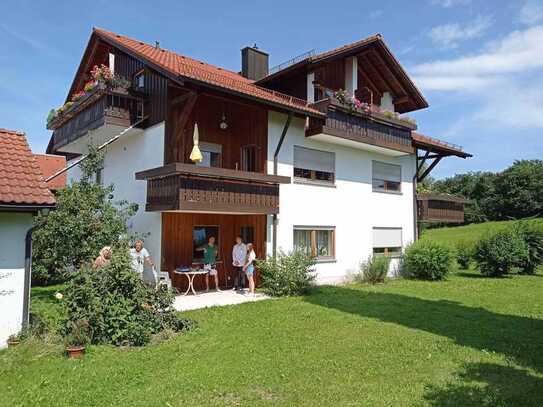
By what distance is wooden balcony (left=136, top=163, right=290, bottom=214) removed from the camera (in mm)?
11055

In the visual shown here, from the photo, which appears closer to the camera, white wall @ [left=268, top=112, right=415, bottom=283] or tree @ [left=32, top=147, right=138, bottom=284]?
tree @ [left=32, top=147, right=138, bottom=284]

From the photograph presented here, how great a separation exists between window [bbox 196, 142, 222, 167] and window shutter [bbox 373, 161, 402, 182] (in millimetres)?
6907

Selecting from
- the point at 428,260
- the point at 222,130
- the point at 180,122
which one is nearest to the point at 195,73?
the point at 180,122

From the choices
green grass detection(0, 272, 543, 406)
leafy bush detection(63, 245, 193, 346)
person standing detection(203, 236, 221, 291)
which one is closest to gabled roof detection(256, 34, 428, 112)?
person standing detection(203, 236, 221, 291)

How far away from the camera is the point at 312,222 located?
15.2 meters

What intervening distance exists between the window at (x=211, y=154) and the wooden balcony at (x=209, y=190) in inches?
94.1

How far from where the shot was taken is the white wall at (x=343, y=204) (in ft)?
47.2

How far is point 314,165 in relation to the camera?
15531 millimetres

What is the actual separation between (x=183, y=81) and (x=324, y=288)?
7645mm

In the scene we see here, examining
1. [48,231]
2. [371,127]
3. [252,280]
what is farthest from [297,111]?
[48,231]

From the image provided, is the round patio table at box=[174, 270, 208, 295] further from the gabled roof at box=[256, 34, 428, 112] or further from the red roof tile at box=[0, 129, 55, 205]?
the gabled roof at box=[256, 34, 428, 112]

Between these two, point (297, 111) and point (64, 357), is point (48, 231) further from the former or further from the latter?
point (297, 111)

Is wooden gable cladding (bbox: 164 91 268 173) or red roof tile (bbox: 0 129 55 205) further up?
wooden gable cladding (bbox: 164 91 268 173)

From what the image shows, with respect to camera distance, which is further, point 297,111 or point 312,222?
point 312,222
